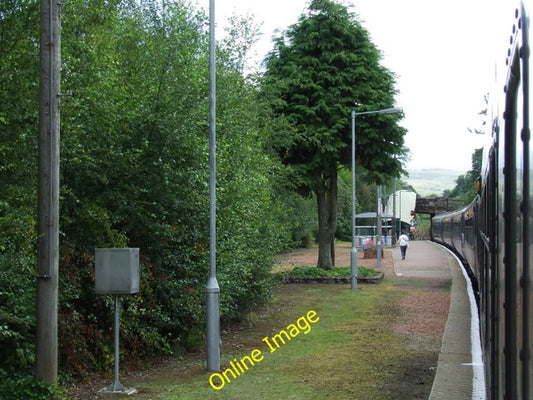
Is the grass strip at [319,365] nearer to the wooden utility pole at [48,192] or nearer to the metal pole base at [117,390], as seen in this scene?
the metal pole base at [117,390]

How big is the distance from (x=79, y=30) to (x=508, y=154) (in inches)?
390

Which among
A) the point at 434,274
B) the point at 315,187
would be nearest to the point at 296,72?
the point at 315,187

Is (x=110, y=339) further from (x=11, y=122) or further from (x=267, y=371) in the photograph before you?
(x=11, y=122)

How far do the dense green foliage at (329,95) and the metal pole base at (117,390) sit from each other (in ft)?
59.8

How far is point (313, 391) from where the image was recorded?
10.0 metres

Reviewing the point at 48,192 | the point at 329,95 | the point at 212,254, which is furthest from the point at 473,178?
the point at 48,192

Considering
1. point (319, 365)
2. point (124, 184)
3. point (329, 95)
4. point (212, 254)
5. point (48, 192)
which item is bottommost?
point (319, 365)

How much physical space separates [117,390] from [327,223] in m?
21.6

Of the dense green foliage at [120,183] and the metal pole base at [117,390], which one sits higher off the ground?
the dense green foliage at [120,183]

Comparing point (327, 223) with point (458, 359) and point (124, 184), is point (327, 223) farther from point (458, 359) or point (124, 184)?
point (458, 359)

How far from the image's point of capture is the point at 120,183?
41.3 feet

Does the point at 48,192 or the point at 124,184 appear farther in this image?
the point at 124,184

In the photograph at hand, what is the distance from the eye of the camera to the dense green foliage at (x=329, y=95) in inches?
1131

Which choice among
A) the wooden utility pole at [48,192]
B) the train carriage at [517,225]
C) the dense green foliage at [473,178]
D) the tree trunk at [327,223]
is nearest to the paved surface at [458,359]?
the dense green foliage at [473,178]
